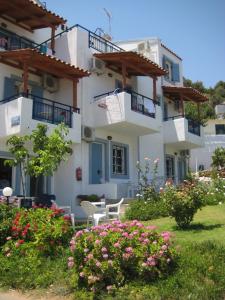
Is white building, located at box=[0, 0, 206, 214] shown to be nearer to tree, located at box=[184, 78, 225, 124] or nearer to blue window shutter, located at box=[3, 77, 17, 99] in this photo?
blue window shutter, located at box=[3, 77, 17, 99]

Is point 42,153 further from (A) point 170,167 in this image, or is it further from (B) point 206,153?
(B) point 206,153

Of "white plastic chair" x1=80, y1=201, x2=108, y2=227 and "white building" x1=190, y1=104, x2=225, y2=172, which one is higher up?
"white building" x1=190, y1=104, x2=225, y2=172

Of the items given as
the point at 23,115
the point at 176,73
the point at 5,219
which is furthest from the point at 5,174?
the point at 176,73

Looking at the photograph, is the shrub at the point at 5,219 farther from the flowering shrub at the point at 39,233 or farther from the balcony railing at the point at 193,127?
the balcony railing at the point at 193,127

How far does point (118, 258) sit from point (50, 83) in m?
13.1

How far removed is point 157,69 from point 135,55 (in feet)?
7.74

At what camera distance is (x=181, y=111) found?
25188mm

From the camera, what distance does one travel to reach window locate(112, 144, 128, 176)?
19.8 m

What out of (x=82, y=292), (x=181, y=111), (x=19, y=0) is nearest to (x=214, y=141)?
(x=181, y=111)

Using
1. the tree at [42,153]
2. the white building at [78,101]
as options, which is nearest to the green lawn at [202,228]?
the tree at [42,153]

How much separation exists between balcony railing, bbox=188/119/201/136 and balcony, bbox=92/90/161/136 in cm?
444

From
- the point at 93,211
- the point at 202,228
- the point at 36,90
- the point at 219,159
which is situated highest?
the point at 36,90

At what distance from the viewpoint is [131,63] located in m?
19.3

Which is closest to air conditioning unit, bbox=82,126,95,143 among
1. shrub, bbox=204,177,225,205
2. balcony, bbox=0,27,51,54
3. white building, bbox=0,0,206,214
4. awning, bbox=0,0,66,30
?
white building, bbox=0,0,206,214
